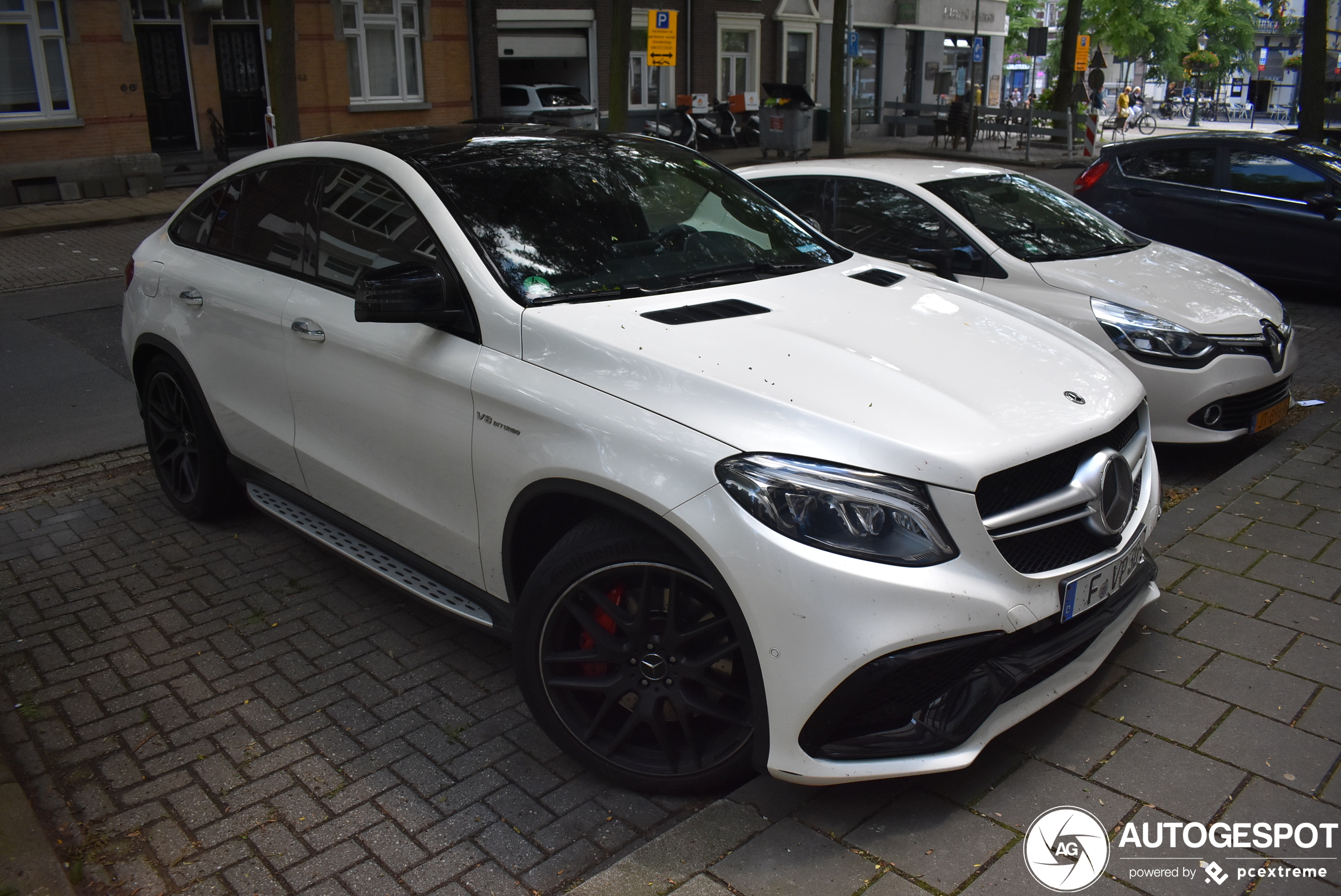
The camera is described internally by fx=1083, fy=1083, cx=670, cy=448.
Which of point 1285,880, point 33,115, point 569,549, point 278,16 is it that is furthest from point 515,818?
point 33,115

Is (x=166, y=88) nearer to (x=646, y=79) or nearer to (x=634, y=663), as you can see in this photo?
(x=646, y=79)

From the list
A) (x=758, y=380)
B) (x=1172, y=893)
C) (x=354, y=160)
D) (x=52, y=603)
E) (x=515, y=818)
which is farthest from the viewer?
(x=52, y=603)

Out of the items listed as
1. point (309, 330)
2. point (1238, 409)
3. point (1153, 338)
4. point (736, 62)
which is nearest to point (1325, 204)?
point (1238, 409)

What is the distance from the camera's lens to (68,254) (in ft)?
44.1

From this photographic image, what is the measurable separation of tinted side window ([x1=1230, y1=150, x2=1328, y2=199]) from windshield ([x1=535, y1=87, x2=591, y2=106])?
16287 mm

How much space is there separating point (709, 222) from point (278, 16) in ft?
29.7

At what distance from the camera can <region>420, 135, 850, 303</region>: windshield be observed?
3.52 m

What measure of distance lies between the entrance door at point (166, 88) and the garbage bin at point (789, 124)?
11387 mm

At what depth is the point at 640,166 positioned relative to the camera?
4188 millimetres

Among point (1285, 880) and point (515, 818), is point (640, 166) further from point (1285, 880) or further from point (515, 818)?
point (1285, 880)

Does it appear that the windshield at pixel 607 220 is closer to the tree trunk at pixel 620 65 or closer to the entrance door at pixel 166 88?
the tree trunk at pixel 620 65

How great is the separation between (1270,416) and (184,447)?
5517 mm

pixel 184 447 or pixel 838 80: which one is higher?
pixel 838 80

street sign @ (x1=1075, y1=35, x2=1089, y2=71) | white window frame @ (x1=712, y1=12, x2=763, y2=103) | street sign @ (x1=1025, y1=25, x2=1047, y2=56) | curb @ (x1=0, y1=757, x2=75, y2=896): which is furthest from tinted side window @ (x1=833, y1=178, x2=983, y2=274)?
white window frame @ (x1=712, y1=12, x2=763, y2=103)
